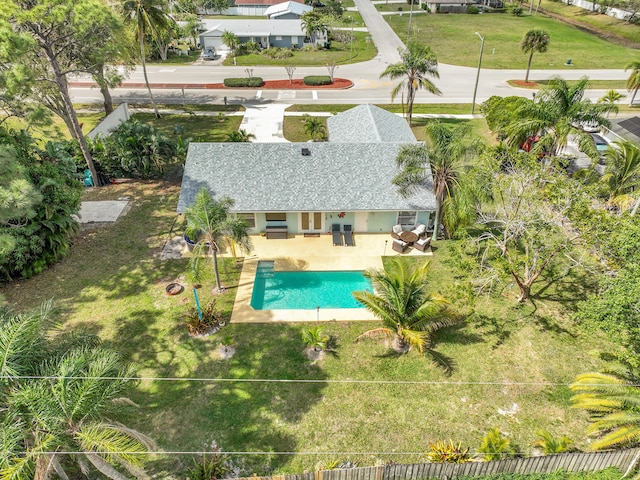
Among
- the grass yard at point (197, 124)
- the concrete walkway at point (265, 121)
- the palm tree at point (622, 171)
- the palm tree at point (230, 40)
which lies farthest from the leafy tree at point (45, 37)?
the palm tree at point (230, 40)

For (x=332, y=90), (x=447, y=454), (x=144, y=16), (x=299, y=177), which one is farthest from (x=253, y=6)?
(x=447, y=454)

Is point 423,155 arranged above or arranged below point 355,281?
above

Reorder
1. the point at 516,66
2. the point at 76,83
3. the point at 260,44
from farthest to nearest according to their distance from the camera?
1. the point at 260,44
2. the point at 516,66
3. the point at 76,83

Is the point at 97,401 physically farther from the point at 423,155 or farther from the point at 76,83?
the point at 76,83

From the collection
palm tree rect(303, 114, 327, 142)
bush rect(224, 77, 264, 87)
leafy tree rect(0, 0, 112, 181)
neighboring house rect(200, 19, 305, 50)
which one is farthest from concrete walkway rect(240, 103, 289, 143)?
neighboring house rect(200, 19, 305, 50)

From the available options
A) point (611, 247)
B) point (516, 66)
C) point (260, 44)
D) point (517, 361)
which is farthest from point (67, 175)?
point (516, 66)

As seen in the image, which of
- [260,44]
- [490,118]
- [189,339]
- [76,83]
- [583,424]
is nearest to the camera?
[583,424]
